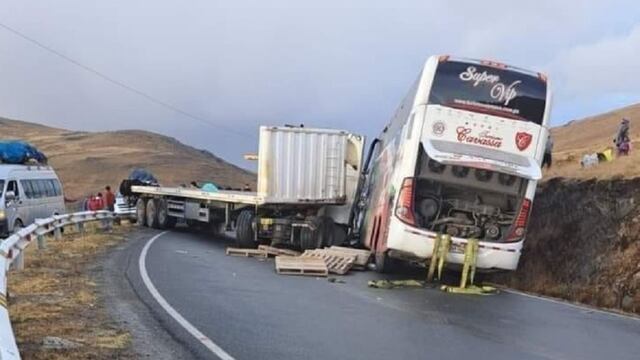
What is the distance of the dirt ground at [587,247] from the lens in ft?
47.8

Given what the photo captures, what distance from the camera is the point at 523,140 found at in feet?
48.3

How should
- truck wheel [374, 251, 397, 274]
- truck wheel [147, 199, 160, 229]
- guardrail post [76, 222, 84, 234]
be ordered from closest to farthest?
truck wheel [374, 251, 397, 274] < guardrail post [76, 222, 84, 234] < truck wheel [147, 199, 160, 229]

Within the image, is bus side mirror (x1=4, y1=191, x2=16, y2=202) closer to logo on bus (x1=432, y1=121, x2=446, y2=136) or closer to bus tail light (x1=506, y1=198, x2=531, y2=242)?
logo on bus (x1=432, y1=121, x2=446, y2=136)

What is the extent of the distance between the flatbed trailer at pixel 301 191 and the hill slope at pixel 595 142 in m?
5.50

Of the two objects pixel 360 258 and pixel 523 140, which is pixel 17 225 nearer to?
pixel 360 258

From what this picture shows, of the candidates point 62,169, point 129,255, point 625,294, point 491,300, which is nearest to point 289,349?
point 491,300

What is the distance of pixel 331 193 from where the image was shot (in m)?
21.1

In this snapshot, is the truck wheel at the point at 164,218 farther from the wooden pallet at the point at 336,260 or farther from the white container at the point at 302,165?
the wooden pallet at the point at 336,260

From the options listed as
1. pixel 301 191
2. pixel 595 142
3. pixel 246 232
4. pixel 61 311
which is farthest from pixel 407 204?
pixel 595 142

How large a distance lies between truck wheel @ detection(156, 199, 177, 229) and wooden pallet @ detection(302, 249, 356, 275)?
11336 mm

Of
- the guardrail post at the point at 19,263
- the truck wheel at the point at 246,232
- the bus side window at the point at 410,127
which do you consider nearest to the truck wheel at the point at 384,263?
the bus side window at the point at 410,127

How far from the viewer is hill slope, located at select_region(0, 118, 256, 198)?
245 ft

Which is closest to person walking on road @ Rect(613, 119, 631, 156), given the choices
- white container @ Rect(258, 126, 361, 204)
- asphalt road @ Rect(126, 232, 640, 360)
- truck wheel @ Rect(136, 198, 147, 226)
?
white container @ Rect(258, 126, 361, 204)

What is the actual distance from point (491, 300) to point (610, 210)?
4947 mm
